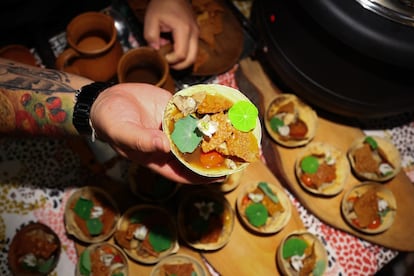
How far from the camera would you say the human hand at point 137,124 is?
93cm

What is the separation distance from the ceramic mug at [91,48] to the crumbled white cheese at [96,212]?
1.49ft

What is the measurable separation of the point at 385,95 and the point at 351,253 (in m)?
0.57

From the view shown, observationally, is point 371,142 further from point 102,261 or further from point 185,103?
point 102,261

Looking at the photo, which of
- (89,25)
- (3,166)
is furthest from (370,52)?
(3,166)

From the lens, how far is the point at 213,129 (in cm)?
86

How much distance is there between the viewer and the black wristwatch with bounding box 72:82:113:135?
1104 millimetres

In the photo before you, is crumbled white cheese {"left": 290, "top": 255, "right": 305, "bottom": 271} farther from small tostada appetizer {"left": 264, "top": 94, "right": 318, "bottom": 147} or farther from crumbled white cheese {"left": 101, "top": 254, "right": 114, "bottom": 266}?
crumbled white cheese {"left": 101, "top": 254, "right": 114, "bottom": 266}

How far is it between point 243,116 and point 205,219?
537 millimetres

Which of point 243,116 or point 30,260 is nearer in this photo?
point 243,116

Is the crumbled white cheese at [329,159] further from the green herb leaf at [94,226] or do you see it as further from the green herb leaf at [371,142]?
the green herb leaf at [94,226]

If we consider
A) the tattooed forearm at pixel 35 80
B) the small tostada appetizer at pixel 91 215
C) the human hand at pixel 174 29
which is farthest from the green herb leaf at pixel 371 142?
the tattooed forearm at pixel 35 80

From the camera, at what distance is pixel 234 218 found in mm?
1292

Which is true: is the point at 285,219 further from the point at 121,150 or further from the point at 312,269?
the point at 121,150

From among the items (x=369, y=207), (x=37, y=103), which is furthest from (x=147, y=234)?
(x=369, y=207)
